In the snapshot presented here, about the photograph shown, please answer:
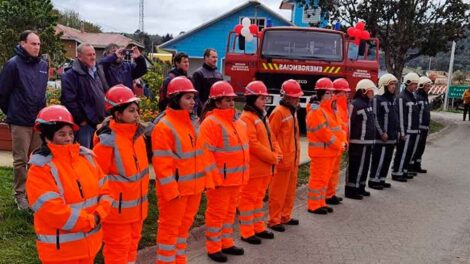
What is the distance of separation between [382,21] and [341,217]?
1427 cm

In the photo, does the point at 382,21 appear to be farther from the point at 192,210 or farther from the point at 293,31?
the point at 192,210

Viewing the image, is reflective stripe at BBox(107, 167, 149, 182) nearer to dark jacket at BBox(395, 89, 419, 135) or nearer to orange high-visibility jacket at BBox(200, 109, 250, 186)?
orange high-visibility jacket at BBox(200, 109, 250, 186)

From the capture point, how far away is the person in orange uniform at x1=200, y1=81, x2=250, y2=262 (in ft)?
16.9

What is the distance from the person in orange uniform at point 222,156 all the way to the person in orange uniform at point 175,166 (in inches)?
18.5

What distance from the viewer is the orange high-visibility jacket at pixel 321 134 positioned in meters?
6.90

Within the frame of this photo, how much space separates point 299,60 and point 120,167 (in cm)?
877

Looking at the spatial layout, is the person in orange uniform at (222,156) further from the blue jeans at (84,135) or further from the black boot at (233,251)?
the blue jeans at (84,135)

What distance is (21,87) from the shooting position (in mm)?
5594

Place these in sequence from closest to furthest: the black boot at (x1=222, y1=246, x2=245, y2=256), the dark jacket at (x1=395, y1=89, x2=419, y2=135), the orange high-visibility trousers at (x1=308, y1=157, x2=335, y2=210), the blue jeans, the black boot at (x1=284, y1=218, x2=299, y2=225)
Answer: the black boot at (x1=222, y1=246, x2=245, y2=256), the blue jeans, the black boot at (x1=284, y1=218, x2=299, y2=225), the orange high-visibility trousers at (x1=308, y1=157, x2=335, y2=210), the dark jacket at (x1=395, y1=89, x2=419, y2=135)

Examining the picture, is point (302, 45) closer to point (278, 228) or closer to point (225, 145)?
point (278, 228)

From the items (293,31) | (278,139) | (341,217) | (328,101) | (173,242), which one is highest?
(293,31)

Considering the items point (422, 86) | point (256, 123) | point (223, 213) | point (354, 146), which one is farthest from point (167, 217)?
point (422, 86)

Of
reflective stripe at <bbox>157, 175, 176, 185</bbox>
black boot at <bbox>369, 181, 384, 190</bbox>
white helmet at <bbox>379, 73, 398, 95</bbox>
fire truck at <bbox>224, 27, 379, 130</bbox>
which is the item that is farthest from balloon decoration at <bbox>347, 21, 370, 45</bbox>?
reflective stripe at <bbox>157, 175, 176, 185</bbox>

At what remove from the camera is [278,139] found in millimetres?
6184
